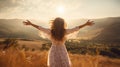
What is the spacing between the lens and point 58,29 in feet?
18.8

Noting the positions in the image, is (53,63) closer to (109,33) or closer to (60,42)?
(60,42)

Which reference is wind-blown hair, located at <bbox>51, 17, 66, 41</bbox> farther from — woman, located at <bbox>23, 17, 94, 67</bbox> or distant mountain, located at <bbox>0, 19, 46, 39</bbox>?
distant mountain, located at <bbox>0, 19, 46, 39</bbox>

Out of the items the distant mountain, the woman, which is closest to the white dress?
the woman

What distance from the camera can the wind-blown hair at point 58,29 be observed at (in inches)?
226

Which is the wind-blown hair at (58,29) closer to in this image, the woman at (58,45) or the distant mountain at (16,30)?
the woman at (58,45)

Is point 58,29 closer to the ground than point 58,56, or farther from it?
farther from it

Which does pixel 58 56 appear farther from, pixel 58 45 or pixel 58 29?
pixel 58 29

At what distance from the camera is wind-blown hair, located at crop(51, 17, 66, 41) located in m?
5.73

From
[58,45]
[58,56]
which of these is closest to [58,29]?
[58,45]

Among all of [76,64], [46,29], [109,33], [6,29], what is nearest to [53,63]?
[46,29]

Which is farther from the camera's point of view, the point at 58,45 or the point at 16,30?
the point at 16,30

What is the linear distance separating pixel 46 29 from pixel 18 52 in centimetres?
117

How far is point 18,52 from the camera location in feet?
22.2

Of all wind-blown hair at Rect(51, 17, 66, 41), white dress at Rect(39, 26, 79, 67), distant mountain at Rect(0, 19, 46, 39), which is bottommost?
white dress at Rect(39, 26, 79, 67)
